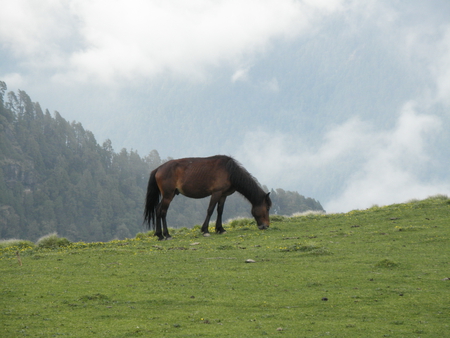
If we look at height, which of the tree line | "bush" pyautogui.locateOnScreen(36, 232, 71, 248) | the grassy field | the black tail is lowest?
the grassy field

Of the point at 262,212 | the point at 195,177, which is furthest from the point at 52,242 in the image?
the point at 262,212

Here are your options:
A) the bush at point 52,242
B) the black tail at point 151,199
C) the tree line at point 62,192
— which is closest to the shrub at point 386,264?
the black tail at point 151,199

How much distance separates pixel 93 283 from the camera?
11.0 meters

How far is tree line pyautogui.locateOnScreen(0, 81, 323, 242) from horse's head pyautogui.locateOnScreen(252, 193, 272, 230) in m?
151

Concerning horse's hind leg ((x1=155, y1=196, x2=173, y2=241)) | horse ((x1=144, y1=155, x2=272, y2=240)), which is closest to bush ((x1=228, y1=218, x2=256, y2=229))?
horse ((x1=144, y1=155, x2=272, y2=240))

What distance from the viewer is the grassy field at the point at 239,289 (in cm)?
779

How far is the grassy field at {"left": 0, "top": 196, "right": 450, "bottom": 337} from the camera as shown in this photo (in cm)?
779

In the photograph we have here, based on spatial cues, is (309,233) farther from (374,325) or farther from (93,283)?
(374,325)

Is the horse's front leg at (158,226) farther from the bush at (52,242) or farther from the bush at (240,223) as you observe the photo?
the bush at (240,223)

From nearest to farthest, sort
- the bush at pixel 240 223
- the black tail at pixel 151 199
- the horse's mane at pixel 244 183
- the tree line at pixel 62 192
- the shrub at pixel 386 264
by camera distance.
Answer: the shrub at pixel 386 264 → the horse's mane at pixel 244 183 → the black tail at pixel 151 199 → the bush at pixel 240 223 → the tree line at pixel 62 192

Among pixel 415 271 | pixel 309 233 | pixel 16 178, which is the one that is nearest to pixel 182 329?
pixel 415 271

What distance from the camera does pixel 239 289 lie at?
1034 cm

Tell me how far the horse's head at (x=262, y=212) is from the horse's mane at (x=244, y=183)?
232mm

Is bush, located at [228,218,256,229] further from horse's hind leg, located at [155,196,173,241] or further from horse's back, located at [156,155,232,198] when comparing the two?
horse's hind leg, located at [155,196,173,241]
